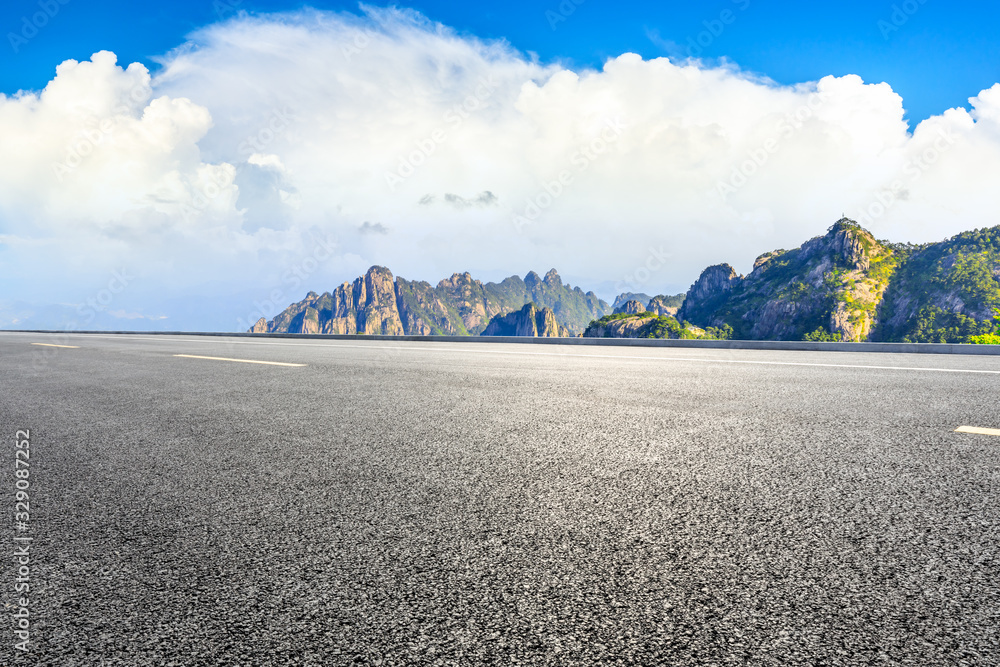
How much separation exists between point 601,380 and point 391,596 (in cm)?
514

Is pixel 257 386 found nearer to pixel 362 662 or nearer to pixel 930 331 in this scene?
pixel 362 662

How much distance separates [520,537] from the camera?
1991mm

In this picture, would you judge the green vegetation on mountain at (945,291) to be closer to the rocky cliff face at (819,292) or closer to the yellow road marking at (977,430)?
the rocky cliff face at (819,292)

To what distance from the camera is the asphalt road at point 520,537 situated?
1.39m

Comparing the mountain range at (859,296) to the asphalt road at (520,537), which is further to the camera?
the mountain range at (859,296)

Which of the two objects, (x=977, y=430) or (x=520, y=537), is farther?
(x=977, y=430)

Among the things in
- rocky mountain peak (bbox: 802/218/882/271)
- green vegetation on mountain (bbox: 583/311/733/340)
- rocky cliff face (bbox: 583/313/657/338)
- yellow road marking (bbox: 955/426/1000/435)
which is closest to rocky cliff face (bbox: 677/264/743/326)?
rocky mountain peak (bbox: 802/218/882/271)

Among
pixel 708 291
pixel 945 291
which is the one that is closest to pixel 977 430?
pixel 945 291

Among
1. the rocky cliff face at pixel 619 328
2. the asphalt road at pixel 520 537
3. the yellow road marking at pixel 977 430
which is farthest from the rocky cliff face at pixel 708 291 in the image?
the asphalt road at pixel 520 537

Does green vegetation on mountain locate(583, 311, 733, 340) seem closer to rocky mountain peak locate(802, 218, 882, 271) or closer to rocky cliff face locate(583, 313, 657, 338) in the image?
rocky cliff face locate(583, 313, 657, 338)

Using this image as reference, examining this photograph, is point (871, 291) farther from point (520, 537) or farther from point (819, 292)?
point (520, 537)

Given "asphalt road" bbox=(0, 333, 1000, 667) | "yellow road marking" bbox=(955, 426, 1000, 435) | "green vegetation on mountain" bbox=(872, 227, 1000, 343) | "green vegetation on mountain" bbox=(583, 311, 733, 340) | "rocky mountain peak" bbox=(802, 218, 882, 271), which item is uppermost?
"rocky mountain peak" bbox=(802, 218, 882, 271)

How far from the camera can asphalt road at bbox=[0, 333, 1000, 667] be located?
139 cm

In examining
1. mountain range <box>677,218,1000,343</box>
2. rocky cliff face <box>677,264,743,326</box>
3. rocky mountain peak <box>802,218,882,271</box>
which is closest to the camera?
mountain range <box>677,218,1000,343</box>
